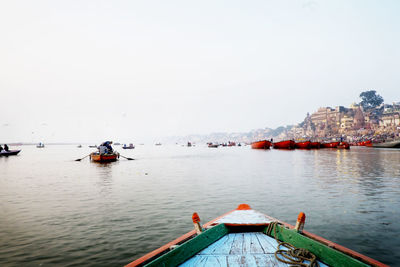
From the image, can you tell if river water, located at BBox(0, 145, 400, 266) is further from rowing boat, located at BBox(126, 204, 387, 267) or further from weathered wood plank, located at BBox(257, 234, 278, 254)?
weathered wood plank, located at BBox(257, 234, 278, 254)

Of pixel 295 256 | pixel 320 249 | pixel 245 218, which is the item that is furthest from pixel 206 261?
pixel 245 218

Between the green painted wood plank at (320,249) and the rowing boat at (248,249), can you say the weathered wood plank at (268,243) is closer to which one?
the rowing boat at (248,249)

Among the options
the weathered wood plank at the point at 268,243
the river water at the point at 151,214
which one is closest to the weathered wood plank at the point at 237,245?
the weathered wood plank at the point at 268,243

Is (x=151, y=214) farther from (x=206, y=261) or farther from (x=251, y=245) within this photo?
(x=206, y=261)

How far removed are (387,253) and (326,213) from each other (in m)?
4.67

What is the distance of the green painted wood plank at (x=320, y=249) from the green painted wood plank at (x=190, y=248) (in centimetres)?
135

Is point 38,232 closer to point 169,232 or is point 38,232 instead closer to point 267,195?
point 169,232

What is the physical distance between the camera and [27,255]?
7996 millimetres

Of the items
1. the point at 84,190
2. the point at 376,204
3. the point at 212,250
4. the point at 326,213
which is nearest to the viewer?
the point at 212,250

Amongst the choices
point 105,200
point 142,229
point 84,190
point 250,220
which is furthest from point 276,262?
point 84,190

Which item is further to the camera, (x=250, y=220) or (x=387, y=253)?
(x=387, y=253)

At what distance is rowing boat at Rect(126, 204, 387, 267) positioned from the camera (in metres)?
4.52

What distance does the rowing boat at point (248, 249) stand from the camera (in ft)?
14.8

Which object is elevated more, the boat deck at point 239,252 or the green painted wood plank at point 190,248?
the green painted wood plank at point 190,248
